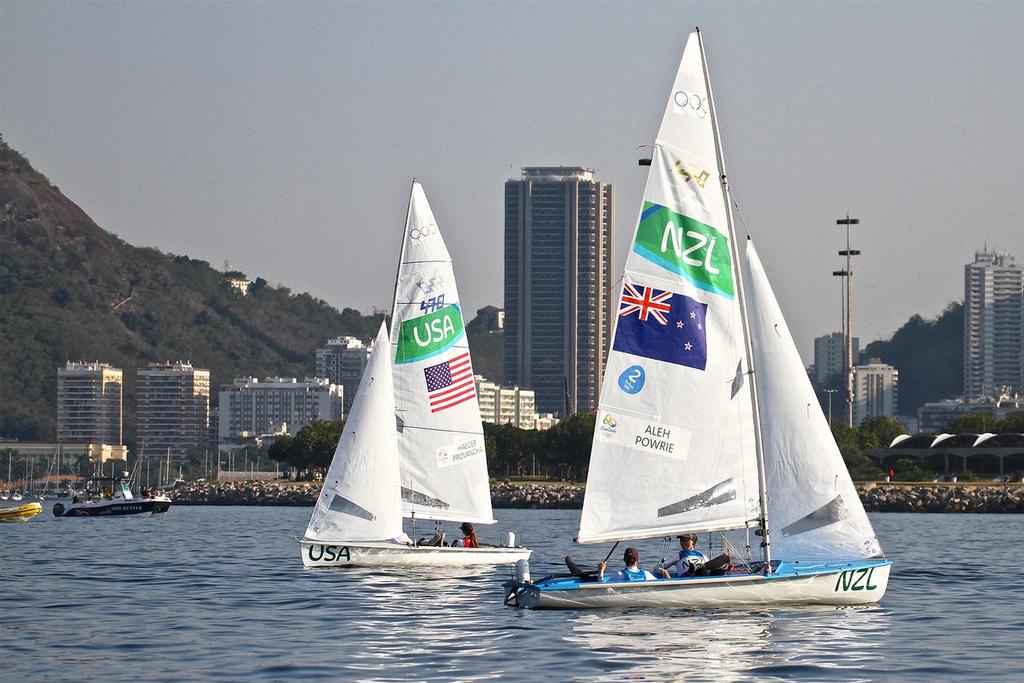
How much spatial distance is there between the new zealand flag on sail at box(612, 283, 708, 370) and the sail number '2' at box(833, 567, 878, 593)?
15.4 ft

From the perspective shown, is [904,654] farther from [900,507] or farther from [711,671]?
[900,507]

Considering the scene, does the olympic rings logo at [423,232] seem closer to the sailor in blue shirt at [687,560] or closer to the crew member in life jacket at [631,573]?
the sailor in blue shirt at [687,560]

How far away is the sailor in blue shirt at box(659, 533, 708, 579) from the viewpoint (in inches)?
1260

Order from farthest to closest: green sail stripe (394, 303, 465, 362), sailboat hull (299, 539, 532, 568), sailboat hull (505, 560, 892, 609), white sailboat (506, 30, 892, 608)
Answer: green sail stripe (394, 303, 465, 362)
sailboat hull (299, 539, 532, 568)
white sailboat (506, 30, 892, 608)
sailboat hull (505, 560, 892, 609)

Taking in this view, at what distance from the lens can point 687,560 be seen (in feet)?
105

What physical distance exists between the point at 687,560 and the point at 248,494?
405 feet

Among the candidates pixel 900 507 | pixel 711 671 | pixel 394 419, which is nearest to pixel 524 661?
pixel 711 671

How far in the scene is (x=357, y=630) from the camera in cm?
3241

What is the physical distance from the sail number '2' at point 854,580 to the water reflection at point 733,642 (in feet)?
1.83

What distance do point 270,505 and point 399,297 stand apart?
102 m

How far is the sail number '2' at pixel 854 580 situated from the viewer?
3194 centimetres

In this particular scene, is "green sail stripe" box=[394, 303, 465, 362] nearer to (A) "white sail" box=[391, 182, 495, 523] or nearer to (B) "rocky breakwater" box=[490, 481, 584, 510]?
(A) "white sail" box=[391, 182, 495, 523]

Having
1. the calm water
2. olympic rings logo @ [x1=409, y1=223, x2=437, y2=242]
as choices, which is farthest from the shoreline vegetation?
olympic rings logo @ [x1=409, y1=223, x2=437, y2=242]

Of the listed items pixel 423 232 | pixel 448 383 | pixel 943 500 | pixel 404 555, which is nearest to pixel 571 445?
pixel 943 500
